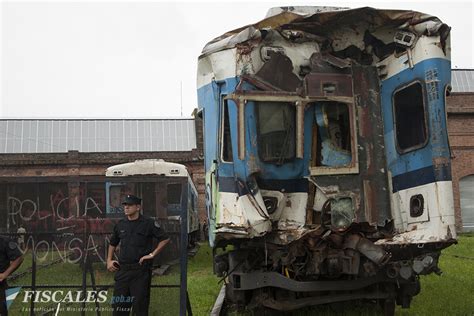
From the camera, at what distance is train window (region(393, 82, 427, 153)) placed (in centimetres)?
629

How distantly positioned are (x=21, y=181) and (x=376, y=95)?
159 inches

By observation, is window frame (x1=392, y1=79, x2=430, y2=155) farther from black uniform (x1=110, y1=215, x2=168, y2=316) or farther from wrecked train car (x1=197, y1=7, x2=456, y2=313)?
black uniform (x1=110, y1=215, x2=168, y2=316)

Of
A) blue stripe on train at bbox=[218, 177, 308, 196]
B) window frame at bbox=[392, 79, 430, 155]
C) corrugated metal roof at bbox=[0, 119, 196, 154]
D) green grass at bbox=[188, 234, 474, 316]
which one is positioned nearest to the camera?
window frame at bbox=[392, 79, 430, 155]

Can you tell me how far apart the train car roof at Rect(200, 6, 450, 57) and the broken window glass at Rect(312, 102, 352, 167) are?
3.01ft

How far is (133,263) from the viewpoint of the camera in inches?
227

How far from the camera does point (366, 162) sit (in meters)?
6.47

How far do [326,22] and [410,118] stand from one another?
1454 mm

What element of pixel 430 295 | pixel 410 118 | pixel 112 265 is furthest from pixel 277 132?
pixel 430 295

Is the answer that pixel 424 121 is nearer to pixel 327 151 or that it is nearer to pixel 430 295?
pixel 327 151

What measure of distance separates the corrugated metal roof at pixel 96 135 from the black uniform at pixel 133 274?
24.8 metres

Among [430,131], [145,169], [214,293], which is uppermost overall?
[145,169]

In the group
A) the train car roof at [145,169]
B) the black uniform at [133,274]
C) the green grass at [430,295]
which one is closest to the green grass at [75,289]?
the black uniform at [133,274]

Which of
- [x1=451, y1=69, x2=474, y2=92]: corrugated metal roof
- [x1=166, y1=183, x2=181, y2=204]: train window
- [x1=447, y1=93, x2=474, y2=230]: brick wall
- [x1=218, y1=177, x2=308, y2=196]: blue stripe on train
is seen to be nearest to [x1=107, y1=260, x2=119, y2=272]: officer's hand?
[x1=218, y1=177, x2=308, y2=196]: blue stripe on train

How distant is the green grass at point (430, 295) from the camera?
7396 mm
